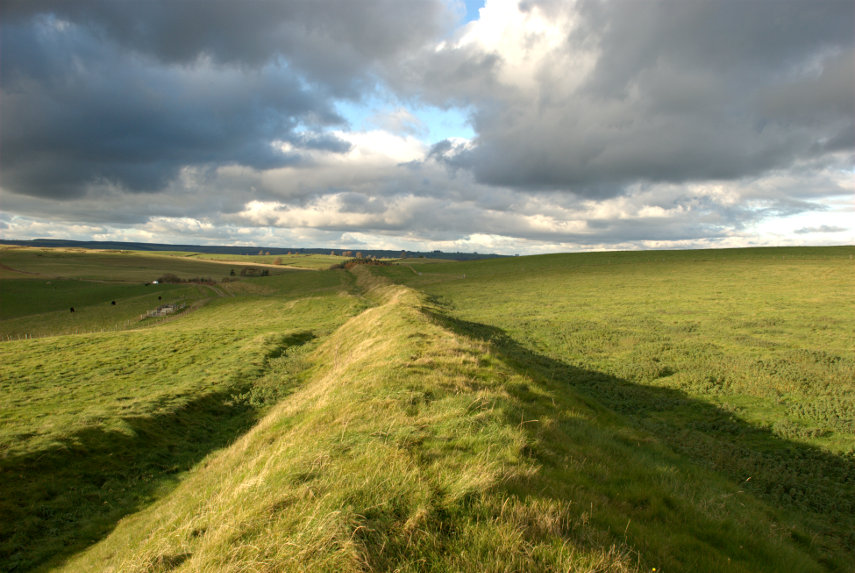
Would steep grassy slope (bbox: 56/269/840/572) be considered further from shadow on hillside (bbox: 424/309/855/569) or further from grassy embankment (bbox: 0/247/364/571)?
grassy embankment (bbox: 0/247/364/571)

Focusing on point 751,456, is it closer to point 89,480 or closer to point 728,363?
point 728,363

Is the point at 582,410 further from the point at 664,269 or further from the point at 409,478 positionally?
the point at 664,269

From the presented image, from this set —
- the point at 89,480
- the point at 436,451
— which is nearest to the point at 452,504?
the point at 436,451

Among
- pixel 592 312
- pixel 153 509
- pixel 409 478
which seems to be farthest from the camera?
pixel 592 312

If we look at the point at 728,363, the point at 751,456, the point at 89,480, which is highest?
the point at 728,363

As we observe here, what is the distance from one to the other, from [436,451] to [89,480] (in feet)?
38.2

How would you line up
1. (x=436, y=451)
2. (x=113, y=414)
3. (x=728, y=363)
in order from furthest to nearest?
(x=728, y=363)
(x=113, y=414)
(x=436, y=451)

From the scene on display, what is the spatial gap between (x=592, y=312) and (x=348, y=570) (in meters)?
38.9

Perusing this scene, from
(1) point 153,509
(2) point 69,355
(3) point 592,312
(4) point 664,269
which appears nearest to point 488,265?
(4) point 664,269

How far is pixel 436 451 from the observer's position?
7066 mm

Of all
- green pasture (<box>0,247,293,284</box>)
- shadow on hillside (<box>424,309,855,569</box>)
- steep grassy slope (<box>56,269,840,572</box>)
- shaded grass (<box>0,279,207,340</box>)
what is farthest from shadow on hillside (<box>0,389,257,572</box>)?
green pasture (<box>0,247,293,284</box>)

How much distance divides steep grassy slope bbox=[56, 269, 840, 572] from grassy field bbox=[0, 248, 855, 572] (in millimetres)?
39

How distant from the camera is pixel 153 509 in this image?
10203mm

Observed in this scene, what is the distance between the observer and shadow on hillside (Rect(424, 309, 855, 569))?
848 cm
